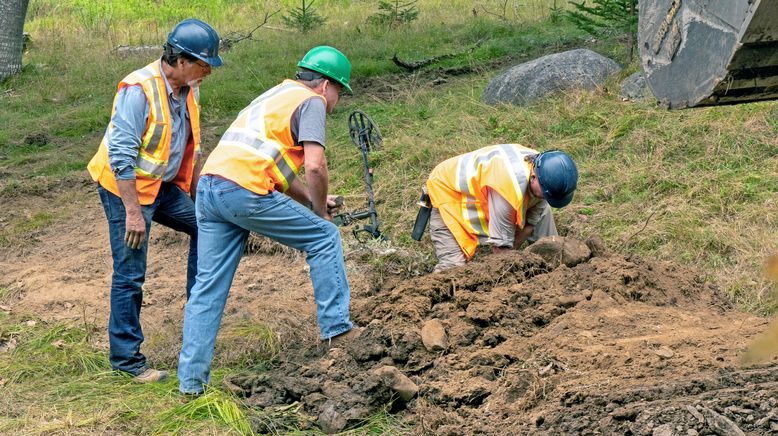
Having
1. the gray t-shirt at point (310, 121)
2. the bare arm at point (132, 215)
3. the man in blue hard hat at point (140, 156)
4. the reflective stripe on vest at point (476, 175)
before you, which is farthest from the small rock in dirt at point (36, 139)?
the gray t-shirt at point (310, 121)

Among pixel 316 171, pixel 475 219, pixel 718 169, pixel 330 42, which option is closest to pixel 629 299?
pixel 475 219

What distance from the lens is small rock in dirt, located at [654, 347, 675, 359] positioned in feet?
14.9

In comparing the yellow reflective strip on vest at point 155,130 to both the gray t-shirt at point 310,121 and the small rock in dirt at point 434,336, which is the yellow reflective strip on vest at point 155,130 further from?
the small rock in dirt at point 434,336

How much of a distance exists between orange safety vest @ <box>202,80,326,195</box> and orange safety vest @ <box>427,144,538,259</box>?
175 centimetres

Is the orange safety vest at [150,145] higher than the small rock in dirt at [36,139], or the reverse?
the orange safety vest at [150,145]

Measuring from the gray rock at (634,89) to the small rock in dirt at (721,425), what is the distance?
5.90m

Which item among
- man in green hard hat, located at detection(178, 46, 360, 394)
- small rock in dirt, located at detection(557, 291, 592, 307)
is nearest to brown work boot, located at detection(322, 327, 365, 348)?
man in green hard hat, located at detection(178, 46, 360, 394)

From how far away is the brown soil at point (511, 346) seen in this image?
410cm

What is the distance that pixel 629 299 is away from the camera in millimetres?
5703

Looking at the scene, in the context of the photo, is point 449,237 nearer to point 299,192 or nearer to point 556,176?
point 556,176

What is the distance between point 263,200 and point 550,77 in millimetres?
5771

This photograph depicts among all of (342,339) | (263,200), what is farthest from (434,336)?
(263,200)

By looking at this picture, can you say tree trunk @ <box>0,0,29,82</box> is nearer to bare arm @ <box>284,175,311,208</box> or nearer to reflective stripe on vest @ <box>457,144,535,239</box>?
reflective stripe on vest @ <box>457,144,535,239</box>

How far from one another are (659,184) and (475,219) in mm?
1871
